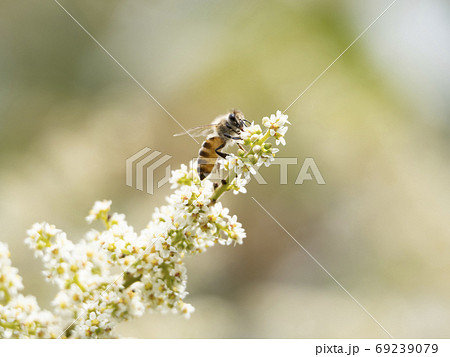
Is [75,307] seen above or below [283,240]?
below

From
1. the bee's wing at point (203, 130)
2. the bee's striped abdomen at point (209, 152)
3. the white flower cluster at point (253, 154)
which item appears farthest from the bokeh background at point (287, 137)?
the white flower cluster at point (253, 154)

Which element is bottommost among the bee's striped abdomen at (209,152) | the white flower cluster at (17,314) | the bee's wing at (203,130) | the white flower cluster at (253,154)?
the white flower cluster at (17,314)

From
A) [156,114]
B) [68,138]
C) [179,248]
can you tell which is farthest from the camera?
[156,114]

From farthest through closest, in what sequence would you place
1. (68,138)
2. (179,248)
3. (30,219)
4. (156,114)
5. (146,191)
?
1. (156,114)
2. (68,138)
3. (146,191)
4. (30,219)
5. (179,248)

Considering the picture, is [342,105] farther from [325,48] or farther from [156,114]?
[156,114]

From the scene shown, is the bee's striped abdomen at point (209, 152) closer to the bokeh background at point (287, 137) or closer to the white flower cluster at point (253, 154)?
the white flower cluster at point (253, 154)

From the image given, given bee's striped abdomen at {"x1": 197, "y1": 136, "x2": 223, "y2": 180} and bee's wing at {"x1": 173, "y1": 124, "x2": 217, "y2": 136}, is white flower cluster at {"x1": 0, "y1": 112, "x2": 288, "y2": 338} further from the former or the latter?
bee's wing at {"x1": 173, "y1": 124, "x2": 217, "y2": 136}

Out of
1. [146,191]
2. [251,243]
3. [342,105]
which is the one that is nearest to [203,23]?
[342,105]

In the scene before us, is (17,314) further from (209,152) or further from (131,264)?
(209,152)
